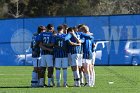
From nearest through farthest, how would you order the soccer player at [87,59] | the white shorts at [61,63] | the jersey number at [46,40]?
the white shorts at [61,63] → the jersey number at [46,40] → the soccer player at [87,59]

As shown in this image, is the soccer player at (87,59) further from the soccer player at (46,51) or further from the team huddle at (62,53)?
the soccer player at (46,51)

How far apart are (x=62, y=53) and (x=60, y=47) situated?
24 centimetres

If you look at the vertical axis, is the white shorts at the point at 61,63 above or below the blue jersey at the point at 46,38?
below

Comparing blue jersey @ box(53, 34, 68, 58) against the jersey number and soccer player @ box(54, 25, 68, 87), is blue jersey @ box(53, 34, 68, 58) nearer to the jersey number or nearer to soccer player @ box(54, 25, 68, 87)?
soccer player @ box(54, 25, 68, 87)

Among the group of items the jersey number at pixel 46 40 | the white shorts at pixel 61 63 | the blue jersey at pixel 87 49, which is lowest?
the white shorts at pixel 61 63

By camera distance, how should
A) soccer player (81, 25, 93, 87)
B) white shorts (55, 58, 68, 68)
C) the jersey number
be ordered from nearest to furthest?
white shorts (55, 58, 68, 68)
the jersey number
soccer player (81, 25, 93, 87)

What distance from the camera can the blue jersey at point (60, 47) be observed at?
21.8 m

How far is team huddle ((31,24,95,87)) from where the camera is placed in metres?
21.7

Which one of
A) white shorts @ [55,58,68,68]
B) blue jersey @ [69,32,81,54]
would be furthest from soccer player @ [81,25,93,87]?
white shorts @ [55,58,68,68]

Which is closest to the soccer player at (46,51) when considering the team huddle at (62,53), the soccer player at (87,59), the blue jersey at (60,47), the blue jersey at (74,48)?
the team huddle at (62,53)

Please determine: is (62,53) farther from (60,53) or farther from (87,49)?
(87,49)

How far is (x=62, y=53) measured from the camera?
21.8 meters

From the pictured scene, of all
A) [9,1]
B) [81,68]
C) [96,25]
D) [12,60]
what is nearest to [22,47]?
[12,60]

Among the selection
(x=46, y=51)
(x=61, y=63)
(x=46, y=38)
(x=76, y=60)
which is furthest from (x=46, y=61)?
(x=76, y=60)
